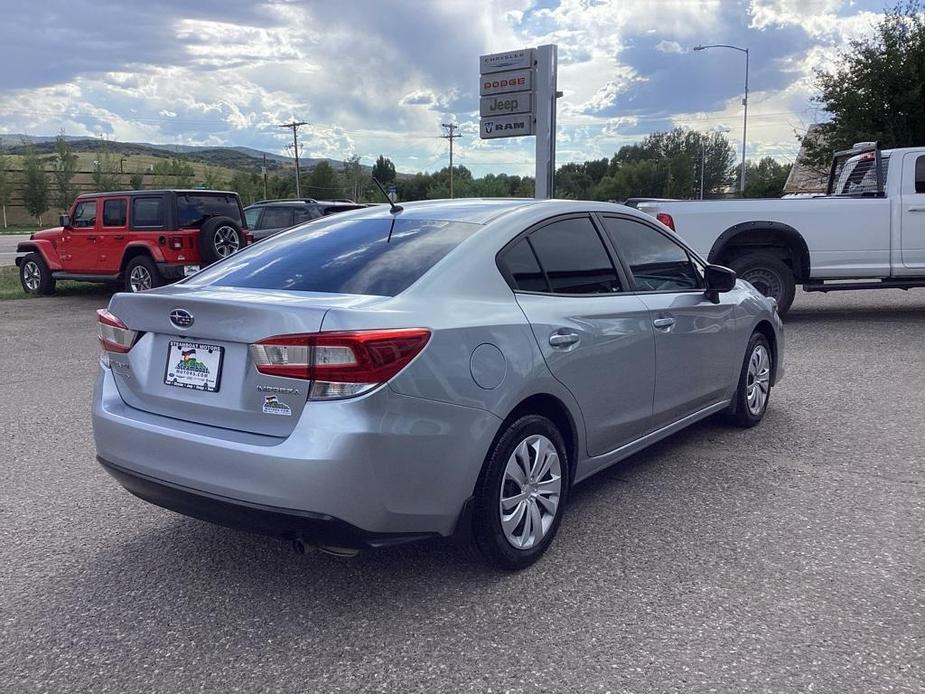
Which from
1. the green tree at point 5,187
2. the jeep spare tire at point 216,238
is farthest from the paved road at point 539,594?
the green tree at point 5,187

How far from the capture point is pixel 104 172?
243ft

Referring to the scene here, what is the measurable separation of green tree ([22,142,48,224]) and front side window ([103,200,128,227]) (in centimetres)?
5840

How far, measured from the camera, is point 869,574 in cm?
347

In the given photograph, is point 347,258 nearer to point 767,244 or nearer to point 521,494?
point 521,494

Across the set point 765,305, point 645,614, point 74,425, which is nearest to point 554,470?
point 645,614

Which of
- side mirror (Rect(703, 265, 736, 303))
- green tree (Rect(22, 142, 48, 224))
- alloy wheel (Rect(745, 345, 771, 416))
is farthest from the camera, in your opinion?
green tree (Rect(22, 142, 48, 224))

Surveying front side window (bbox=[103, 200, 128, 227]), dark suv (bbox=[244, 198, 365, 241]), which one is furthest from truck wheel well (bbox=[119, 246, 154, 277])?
dark suv (bbox=[244, 198, 365, 241])

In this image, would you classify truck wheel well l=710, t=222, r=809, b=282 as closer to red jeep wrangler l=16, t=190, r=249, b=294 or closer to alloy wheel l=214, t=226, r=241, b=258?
red jeep wrangler l=16, t=190, r=249, b=294

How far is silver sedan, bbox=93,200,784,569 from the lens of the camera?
2875 mm

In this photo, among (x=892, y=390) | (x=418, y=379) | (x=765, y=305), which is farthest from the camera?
(x=892, y=390)

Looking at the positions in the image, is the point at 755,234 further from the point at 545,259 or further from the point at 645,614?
the point at 645,614

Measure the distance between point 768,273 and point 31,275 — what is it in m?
13.3

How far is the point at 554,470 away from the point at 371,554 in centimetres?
94

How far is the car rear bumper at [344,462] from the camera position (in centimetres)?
284
